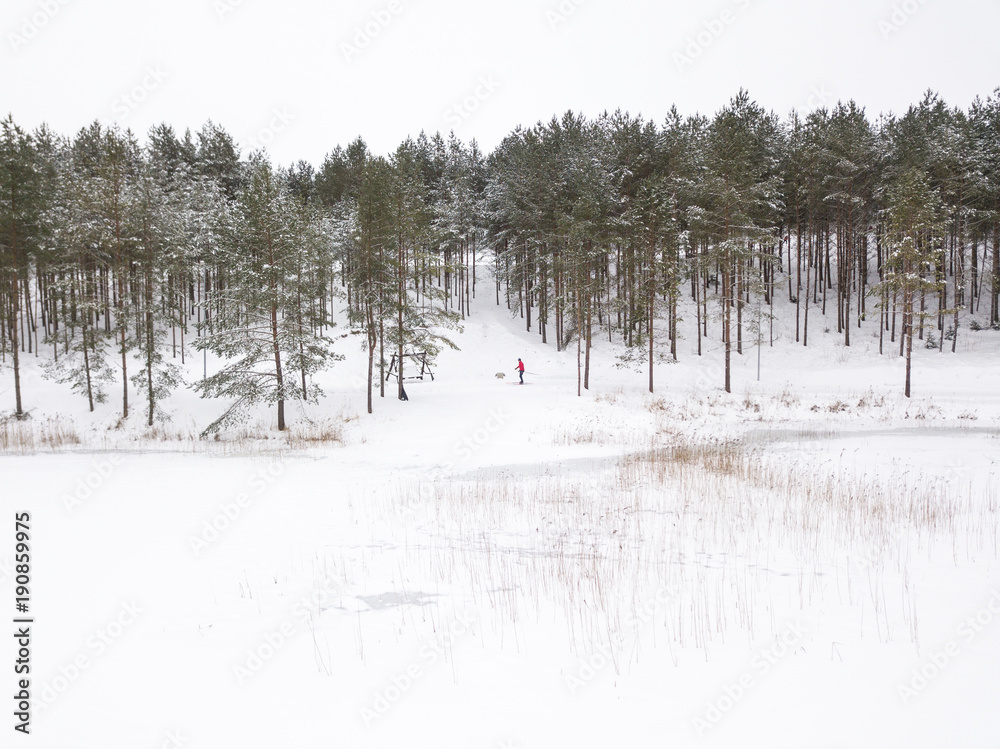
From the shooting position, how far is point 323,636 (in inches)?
195

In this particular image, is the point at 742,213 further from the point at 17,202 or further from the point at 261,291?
the point at 17,202

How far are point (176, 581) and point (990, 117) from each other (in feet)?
187

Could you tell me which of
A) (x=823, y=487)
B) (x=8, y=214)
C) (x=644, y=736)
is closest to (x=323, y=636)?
(x=644, y=736)

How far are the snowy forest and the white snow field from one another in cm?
1135

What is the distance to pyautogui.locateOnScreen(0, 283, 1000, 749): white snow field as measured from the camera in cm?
372

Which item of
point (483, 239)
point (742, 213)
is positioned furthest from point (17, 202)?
point (742, 213)

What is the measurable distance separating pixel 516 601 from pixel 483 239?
48930 millimetres

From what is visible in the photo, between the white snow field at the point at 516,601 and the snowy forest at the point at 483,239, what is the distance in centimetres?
1135

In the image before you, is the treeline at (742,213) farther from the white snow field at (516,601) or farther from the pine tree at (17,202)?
the pine tree at (17,202)

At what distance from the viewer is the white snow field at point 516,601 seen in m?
3.72

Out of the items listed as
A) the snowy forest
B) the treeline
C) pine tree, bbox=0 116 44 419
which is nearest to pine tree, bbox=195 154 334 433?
the snowy forest

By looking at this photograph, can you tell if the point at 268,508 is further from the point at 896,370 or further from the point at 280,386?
the point at 896,370

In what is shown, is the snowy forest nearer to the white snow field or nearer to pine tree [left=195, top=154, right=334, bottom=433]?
pine tree [left=195, top=154, right=334, bottom=433]

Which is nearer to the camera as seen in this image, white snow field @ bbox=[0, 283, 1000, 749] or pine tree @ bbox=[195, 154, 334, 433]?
white snow field @ bbox=[0, 283, 1000, 749]
